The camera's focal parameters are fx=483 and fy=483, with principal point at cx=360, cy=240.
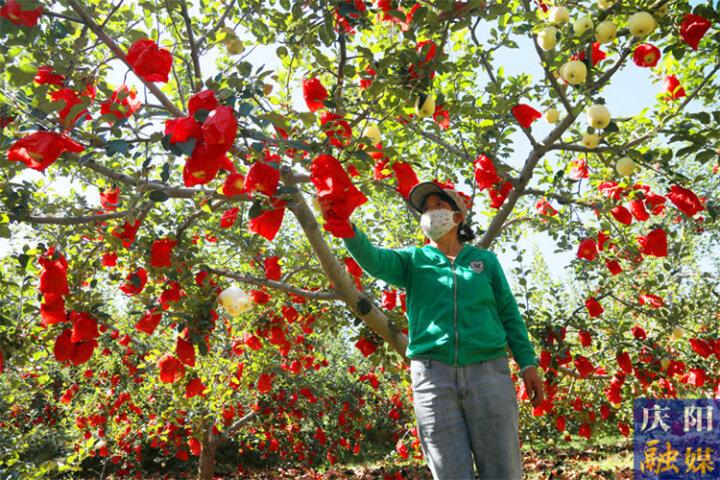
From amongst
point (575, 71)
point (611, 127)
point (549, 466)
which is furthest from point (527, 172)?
point (549, 466)

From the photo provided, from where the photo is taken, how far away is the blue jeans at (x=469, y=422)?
1770 mm

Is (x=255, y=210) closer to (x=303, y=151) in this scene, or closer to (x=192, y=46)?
(x=303, y=151)

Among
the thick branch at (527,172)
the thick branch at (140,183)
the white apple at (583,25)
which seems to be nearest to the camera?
the thick branch at (140,183)

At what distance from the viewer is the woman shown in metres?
1.79

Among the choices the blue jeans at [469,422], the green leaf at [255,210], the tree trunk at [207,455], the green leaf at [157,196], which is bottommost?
the tree trunk at [207,455]

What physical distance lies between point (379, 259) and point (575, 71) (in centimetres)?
138

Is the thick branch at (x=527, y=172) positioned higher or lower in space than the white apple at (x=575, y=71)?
lower

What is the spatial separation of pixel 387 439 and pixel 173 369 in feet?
30.1

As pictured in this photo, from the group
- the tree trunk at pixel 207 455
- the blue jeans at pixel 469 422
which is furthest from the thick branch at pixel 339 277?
the tree trunk at pixel 207 455

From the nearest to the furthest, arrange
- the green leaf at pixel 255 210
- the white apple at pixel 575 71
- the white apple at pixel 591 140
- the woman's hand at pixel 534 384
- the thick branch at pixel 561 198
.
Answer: the green leaf at pixel 255 210 → the woman's hand at pixel 534 384 → the white apple at pixel 575 71 → the white apple at pixel 591 140 → the thick branch at pixel 561 198

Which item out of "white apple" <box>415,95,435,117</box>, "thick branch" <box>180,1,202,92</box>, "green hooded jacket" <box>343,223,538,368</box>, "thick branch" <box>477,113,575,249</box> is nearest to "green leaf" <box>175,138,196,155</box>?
"green hooded jacket" <box>343,223,538,368</box>

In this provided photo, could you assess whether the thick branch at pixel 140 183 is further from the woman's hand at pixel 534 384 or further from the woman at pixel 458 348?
the woman's hand at pixel 534 384

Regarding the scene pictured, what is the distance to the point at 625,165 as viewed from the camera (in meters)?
2.59

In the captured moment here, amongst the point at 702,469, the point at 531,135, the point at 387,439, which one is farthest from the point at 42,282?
the point at 387,439
